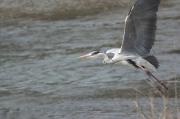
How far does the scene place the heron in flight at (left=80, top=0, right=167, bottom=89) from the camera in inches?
304

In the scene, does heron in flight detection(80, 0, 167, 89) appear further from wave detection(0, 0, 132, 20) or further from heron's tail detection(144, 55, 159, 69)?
wave detection(0, 0, 132, 20)

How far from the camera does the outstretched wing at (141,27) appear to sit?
304 inches

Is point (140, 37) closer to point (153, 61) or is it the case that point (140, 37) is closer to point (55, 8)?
point (153, 61)

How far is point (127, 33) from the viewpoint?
7.91 meters

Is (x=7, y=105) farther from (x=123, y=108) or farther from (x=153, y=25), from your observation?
(x=153, y=25)

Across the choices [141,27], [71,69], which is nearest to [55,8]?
[71,69]

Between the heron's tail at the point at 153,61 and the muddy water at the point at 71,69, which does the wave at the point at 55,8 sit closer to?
the muddy water at the point at 71,69

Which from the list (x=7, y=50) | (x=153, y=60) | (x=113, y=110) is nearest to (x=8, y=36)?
(x=7, y=50)

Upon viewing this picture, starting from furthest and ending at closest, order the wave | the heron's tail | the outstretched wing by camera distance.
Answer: the wave, the heron's tail, the outstretched wing

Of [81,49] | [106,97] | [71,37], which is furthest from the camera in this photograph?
[71,37]

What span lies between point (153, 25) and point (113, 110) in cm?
135

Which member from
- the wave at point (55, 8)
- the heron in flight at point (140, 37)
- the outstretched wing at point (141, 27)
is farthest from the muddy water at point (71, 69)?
the outstretched wing at point (141, 27)

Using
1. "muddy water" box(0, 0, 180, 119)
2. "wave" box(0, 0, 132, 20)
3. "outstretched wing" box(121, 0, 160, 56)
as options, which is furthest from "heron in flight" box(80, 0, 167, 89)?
"wave" box(0, 0, 132, 20)

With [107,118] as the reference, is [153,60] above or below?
above
